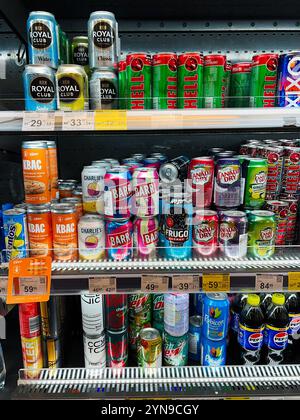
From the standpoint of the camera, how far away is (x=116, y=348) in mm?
1376

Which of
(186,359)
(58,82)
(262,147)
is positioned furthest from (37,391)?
(262,147)

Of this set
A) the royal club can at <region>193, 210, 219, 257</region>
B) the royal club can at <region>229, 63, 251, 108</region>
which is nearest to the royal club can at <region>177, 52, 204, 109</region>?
the royal club can at <region>229, 63, 251, 108</region>

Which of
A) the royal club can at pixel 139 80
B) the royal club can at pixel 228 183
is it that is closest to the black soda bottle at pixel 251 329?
the royal club can at pixel 228 183

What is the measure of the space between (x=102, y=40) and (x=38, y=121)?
0.38 meters

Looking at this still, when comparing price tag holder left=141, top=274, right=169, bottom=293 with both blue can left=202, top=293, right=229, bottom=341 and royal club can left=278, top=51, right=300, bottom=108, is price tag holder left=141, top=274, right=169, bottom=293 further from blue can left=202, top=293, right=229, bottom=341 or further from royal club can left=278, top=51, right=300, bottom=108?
royal club can left=278, top=51, right=300, bottom=108

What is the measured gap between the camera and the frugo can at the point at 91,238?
1158 millimetres

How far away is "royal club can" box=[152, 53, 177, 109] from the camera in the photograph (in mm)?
1160

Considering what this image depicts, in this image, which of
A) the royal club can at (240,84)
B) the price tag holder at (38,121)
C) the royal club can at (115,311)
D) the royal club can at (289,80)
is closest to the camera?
the price tag holder at (38,121)

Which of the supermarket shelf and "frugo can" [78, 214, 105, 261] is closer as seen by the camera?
"frugo can" [78, 214, 105, 261]

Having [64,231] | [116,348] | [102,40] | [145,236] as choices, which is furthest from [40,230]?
[102,40]

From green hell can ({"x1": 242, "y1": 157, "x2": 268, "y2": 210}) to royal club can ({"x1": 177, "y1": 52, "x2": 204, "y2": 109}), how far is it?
0.91 ft

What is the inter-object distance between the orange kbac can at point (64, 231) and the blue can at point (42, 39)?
1.62 feet

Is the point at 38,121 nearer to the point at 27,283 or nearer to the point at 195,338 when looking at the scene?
the point at 27,283

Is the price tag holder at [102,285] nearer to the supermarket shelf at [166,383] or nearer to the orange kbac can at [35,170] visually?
the orange kbac can at [35,170]
